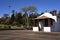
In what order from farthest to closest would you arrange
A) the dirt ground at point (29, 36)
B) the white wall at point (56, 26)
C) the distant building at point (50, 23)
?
the white wall at point (56, 26), the distant building at point (50, 23), the dirt ground at point (29, 36)

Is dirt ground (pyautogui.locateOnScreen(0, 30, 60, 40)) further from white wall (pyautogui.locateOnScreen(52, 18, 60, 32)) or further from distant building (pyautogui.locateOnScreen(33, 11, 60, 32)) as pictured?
white wall (pyautogui.locateOnScreen(52, 18, 60, 32))

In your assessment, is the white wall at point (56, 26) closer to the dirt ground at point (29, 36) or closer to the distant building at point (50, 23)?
the distant building at point (50, 23)

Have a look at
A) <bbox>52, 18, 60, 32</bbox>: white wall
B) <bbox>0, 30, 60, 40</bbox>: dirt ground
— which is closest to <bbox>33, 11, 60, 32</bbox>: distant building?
<bbox>52, 18, 60, 32</bbox>: white wall

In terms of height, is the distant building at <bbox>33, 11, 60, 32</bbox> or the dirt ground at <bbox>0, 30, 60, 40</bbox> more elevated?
the distant building at <bbox>33, 11, 60, 32</bbox>

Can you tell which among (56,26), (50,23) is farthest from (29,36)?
(56,26)

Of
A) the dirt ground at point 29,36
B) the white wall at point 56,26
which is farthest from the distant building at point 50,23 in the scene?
the dirt ground at point 29,36

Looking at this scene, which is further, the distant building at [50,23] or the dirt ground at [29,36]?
the distant building at [50,23]

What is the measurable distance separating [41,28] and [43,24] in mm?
1078

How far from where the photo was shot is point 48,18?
3512 cm

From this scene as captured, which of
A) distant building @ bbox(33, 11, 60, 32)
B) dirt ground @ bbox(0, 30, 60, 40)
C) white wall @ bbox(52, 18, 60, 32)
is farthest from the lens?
white wall @ bbox(52, 18, 60, 32)

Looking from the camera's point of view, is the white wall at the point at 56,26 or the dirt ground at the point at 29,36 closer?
the dirt ground at the point at 29,36

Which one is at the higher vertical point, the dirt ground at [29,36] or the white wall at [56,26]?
the white wall at [56,26]

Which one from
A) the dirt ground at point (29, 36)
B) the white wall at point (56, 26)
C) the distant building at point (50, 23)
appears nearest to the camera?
the dirt ground at point (29, 36)

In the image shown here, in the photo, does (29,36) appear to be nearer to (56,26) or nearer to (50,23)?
(50,23)
